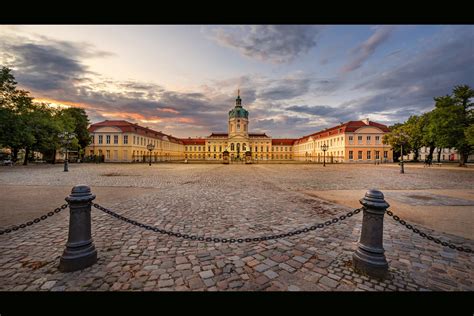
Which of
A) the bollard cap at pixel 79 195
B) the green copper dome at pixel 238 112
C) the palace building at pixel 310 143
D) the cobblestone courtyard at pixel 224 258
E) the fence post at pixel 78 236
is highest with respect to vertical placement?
the green copper dome at pixel 238 112

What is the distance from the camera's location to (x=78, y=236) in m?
3.00

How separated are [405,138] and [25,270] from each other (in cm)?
2947

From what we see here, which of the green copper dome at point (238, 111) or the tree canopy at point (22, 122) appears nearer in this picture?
the tree canopy at point (22, 122)

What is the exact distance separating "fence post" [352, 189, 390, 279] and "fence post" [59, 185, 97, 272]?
4.08m

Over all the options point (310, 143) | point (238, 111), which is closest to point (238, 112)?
point (238, 111)

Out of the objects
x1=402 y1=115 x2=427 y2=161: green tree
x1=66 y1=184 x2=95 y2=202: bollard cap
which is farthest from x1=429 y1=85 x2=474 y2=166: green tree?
x1=66 y1=184 x2=95 y2=202: bollard cap

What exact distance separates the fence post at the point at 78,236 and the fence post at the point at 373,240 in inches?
160

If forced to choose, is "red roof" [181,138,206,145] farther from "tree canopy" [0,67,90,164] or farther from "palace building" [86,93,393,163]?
"tree canopy" [0,67,90,164]

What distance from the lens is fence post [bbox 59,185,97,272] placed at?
2902mm

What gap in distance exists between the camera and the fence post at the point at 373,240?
2.78 meters

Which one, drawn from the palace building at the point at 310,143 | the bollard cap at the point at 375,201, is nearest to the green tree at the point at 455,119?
the palace building at the point at 310,143

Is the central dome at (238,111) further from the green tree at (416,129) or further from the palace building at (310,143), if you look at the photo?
the green tree at (416,129)
